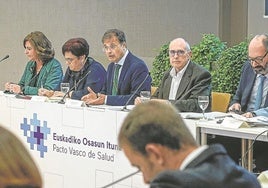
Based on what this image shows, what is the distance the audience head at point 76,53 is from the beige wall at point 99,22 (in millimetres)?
3355

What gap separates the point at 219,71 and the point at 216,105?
145cm

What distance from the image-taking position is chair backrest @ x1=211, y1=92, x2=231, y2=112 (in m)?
5.43

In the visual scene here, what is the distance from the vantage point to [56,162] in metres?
5.15

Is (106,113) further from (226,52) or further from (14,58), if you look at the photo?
(14,58)

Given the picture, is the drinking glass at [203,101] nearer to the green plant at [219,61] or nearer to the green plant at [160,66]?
the green plant at [219,61]

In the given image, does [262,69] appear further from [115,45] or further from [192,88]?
[115,45]

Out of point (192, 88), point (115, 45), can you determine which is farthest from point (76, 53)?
point (192, 88)

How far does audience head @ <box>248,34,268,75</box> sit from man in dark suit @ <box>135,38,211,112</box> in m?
0.38

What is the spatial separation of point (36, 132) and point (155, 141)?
346 cm

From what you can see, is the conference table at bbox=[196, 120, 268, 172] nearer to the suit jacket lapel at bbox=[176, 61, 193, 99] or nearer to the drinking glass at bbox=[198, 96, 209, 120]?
the drinking glass at bbox=[198, 96, 209, 120]

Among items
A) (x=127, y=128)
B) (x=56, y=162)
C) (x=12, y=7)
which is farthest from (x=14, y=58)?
(x=127, y=128)

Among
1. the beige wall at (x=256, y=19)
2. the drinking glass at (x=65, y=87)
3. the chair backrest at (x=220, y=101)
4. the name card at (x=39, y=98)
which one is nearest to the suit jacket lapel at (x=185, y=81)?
the chair backrest at (x=220, y=101)

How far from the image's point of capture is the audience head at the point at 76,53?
19.5ft

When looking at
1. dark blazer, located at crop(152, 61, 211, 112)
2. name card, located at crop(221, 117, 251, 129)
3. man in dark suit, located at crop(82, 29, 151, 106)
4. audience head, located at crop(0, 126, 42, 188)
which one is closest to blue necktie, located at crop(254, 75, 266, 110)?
dark blazer, located at crop(152, 61, 211, 112)
